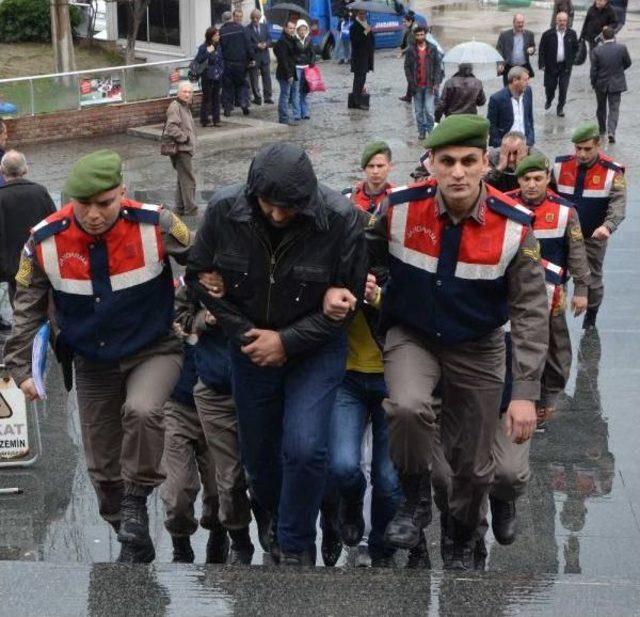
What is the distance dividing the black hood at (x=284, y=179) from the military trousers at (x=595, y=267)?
21.5ft

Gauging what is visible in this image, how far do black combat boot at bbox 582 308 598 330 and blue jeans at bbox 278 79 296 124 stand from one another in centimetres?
1182

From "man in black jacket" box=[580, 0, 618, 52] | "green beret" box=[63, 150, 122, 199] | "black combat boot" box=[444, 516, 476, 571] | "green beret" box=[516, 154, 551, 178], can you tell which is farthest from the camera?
"man in black jacket" box=[580, 0, 618, 52]

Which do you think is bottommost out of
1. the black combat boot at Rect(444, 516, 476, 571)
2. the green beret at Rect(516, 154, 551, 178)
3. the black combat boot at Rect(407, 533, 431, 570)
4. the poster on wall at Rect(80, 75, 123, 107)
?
the poster on wall at Rect(80, 75, 123, 107)

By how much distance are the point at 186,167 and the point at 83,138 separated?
18.9 ft

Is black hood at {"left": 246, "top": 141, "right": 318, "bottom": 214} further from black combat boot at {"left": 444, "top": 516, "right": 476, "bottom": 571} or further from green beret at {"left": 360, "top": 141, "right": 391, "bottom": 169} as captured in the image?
green beret at {"left": 360, "top": 141, "right": 391, "bottom": 169}

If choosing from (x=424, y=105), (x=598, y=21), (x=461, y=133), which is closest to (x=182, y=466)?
(x=461, y=133)

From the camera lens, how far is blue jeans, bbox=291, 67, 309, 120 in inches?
918

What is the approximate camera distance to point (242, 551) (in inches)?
285

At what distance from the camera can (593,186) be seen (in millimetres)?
11594

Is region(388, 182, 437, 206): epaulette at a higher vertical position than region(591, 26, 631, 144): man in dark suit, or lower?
higher

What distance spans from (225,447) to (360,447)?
0.64 meters

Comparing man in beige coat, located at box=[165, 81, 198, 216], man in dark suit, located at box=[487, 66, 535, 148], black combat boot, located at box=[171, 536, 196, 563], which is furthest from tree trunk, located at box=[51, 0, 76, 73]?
black combat boot, located at box=[171, 536, 196, 563]

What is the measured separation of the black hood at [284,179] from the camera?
220 inches

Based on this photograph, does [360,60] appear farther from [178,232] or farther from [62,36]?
[178,232]
